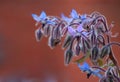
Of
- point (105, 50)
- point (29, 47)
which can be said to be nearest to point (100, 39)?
point (105, 50)

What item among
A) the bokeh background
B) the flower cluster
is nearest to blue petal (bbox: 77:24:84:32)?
the flower cluster

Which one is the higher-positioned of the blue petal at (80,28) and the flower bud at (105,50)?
the blue petal at (80,28)

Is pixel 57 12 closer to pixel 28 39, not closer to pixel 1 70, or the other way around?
pixel 28 39

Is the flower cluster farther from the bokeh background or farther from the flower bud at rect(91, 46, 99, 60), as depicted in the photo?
the bokeh background

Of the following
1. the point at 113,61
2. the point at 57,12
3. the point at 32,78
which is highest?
the point at 57,12

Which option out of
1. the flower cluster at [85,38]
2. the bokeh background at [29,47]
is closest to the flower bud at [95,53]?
the flower cluster at [85,38]

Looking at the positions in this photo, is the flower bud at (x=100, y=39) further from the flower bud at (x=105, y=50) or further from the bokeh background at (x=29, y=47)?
the bokeh background at (x=29, y=47)

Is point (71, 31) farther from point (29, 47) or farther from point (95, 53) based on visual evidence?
point (29, 47)

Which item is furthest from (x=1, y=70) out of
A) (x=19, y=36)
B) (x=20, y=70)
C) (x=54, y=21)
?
(x=54, y=21)
